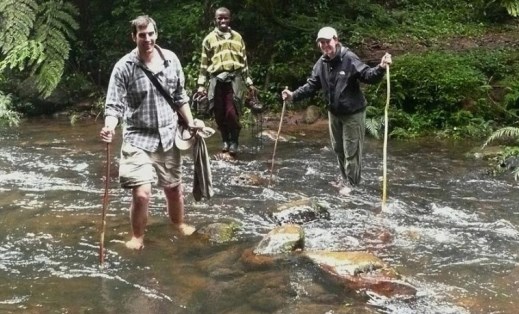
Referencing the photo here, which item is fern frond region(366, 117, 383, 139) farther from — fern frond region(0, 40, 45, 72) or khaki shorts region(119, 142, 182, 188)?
fern frond region(0, 40, 45, 72)

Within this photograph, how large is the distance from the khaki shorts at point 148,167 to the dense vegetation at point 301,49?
6.08 metres

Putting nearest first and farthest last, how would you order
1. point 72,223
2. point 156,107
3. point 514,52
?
1. point 156,107
2. point 72,223
3. point 514,52

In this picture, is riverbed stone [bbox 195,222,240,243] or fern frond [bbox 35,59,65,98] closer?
riverbed stone [bbox 195,222,240,243]

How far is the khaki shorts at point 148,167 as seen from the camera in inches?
214

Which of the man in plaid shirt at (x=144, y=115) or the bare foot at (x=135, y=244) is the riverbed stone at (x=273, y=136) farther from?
the bare foot at (x=135, y=244)

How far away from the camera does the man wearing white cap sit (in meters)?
7.12

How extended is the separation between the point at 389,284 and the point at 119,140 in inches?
306

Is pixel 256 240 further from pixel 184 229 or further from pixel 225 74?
pixel 225 74

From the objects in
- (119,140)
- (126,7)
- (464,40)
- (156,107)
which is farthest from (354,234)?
(126,7)

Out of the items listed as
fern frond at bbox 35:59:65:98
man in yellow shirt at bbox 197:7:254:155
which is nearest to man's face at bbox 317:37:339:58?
man in yellow shirt at bbox 197:7:254:155

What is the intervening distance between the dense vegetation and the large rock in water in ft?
20.7

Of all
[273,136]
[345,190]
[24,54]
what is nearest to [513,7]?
[273,136]

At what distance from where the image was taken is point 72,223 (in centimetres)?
664

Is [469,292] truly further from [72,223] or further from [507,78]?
[507,78]
